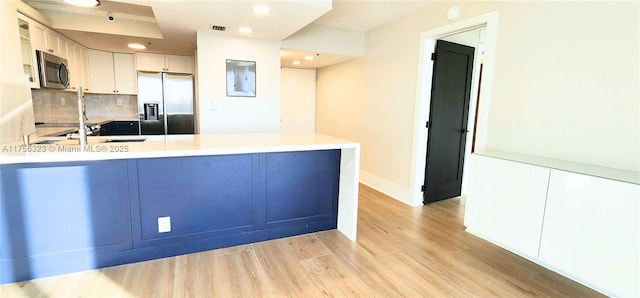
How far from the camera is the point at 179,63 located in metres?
5.43

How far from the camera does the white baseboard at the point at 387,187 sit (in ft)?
12.4

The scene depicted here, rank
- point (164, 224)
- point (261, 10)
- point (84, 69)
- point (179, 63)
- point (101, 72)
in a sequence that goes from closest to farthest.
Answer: point (164, 224), point (261, 10), point (84, 69), point (101, 72), point (179, 63)

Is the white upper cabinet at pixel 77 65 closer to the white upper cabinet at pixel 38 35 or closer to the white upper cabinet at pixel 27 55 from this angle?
the white upper cabinet at pixel 38 35

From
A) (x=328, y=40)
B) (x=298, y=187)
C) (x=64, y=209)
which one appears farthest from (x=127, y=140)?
(x=328, y=40)

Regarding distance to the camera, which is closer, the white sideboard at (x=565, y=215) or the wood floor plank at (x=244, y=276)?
the white sideboard at (x=565, y=215)

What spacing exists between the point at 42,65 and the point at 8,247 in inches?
97.0

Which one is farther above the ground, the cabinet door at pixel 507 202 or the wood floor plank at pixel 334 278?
the cabinet door at pixel 507 202

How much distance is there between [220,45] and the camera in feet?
12.0

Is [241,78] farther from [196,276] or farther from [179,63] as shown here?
[196,276]

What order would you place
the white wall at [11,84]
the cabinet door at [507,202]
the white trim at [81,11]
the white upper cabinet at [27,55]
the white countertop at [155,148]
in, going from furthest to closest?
1. the white trim at [81,11]
2. the white upper cabinet at [27,55]
3. the white wall at [11,84]
4. the cabinet door at [507,202]
5. the white countertop at [155,148]

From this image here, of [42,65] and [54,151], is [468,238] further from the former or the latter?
[42,65]

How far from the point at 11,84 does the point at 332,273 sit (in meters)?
3.48

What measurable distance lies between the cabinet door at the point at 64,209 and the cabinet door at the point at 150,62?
382cm

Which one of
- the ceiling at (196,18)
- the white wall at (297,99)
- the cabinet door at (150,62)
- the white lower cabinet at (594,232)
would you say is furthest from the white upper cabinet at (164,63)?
the white lower cabinet at (594,232)
